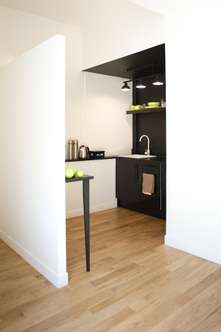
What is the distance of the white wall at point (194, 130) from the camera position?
8.69 feet

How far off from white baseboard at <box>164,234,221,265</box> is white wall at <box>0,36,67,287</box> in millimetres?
1329

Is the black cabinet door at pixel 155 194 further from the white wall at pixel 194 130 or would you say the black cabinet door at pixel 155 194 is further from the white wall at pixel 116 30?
the white wall at pixel 116 30

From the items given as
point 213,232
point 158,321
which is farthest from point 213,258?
point 158,321

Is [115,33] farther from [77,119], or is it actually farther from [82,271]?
[82,271]

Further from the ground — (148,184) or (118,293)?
(148,184)

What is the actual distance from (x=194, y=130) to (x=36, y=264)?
200 centimetres

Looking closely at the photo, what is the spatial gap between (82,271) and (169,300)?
83cm

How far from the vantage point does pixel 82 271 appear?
8.37 feet

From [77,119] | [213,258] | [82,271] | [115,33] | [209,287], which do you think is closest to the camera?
[209,287]

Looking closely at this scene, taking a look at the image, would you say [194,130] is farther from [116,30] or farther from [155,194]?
[116,30]

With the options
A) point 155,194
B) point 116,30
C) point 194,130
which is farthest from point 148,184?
point 116,30

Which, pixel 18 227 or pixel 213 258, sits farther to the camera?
pixel 18 227

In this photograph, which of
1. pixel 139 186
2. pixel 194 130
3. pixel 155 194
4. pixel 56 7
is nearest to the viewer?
pixel 194 130

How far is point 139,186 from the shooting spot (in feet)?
14.0
